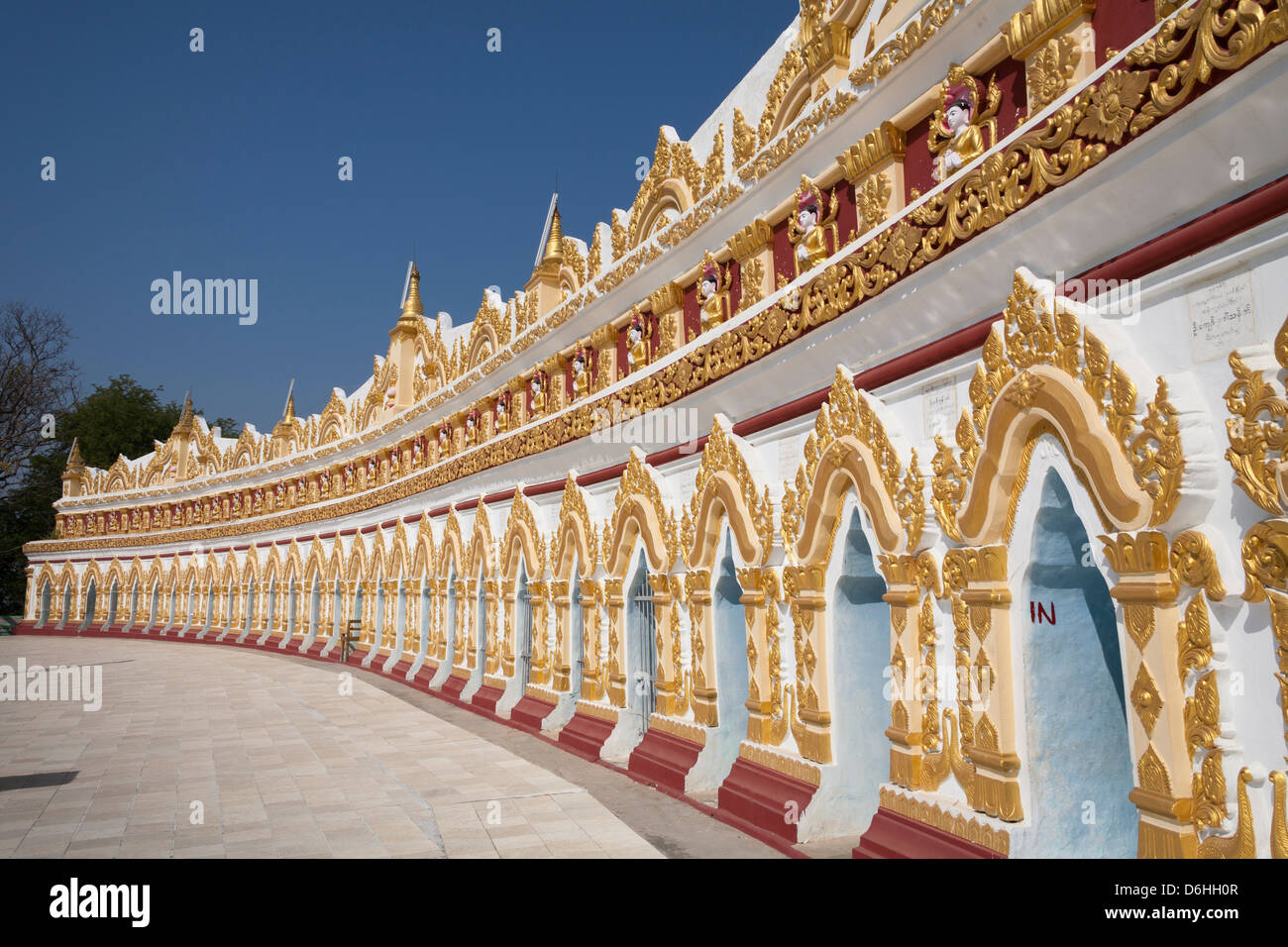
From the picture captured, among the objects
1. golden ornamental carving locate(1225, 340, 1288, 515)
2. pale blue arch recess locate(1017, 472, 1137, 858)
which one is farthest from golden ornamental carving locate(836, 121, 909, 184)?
golden ornamental carving locate(1225, 340, 1288, 515)

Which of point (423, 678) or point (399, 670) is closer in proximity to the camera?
point (423, 678)

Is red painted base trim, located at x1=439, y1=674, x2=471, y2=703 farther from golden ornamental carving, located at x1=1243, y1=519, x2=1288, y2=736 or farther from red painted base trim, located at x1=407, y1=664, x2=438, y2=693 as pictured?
golden ornamental carving, located at x1=1243, y1=519, x2=1288, y2=736

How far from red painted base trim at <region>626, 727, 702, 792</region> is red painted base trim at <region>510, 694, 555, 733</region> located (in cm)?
245

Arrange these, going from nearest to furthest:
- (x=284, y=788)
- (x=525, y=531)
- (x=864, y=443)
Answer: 1. (x=864, y=443)
2. (x=284, y=788)
3. (x=525, y=531)

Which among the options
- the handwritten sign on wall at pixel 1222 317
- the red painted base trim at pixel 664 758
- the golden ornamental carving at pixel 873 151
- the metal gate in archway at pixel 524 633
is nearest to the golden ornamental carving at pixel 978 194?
the golden ornamental carving at pixel 873 151

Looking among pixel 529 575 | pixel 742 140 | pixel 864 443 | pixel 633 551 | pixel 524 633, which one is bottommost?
pixel 524 633

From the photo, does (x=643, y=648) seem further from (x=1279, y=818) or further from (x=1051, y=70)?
(x=1279, y=818)

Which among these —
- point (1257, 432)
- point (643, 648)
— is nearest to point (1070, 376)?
point (1257, 432)

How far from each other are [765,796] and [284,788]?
4147 millimetres

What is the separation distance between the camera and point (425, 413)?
15562mm

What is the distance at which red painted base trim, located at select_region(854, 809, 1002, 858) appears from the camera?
14.4 ft

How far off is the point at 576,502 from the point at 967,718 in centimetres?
605

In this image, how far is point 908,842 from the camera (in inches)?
188
